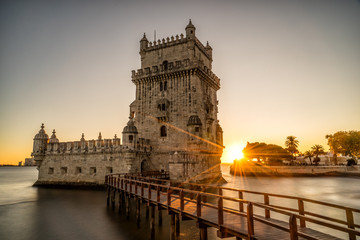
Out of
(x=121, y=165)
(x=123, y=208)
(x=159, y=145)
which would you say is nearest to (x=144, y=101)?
(x=159, y=145)

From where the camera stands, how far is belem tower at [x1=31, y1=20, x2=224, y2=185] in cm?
2877

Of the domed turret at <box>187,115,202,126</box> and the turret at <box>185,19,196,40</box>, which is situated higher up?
the turret at <box>185,19,196,40</box>

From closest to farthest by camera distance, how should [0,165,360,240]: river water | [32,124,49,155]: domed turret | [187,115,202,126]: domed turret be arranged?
[0,165,360,240]: river water, [187,115,202,126]: domed turret, [32,124,49,155]: domed turret

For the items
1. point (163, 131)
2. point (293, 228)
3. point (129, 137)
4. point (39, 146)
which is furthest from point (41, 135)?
point (293, 228)

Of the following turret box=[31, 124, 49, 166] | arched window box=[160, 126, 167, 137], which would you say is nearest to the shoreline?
arched window box=[160, 126, 167, 137]

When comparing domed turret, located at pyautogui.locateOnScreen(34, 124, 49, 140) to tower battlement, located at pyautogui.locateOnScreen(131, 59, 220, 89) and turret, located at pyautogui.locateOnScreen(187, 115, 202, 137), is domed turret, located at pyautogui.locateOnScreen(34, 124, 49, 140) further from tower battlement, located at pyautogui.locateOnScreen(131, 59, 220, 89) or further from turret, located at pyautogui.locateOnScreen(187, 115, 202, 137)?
turret, located at pyautogui.locateOnScreen(187, 115, 202, 137)

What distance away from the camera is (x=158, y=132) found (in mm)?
31094

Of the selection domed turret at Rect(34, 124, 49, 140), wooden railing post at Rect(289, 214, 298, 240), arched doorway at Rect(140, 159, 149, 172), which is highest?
domed turret at Rect(34, 124, 49, 140)

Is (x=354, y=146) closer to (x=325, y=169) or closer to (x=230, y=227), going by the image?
(x=325, y=169)

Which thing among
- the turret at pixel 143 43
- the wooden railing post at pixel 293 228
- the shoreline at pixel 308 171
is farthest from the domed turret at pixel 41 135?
the shoreline at pixel 308 171

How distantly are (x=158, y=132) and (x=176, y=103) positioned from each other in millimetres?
4622

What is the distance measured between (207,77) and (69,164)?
914 inches

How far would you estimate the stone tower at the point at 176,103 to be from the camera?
29484 millimetres

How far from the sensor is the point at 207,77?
33.0 m
